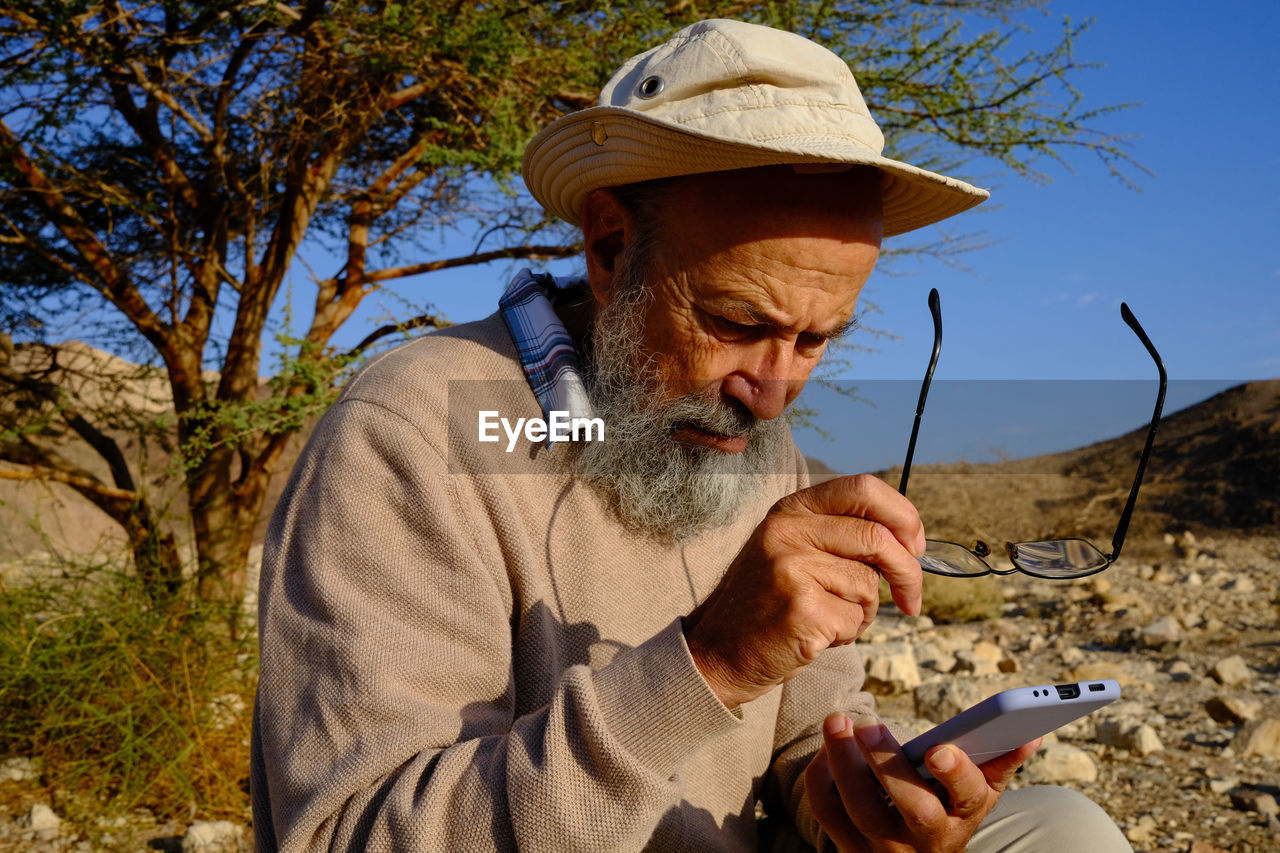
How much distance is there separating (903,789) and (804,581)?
0.49 meters

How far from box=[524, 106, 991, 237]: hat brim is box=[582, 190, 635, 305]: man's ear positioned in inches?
1.6

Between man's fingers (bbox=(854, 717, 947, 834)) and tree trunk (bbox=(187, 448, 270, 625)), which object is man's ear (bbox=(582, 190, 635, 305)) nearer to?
man's fingers (bbox=(854, 717, 947, 834))

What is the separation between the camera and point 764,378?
76.5 inches

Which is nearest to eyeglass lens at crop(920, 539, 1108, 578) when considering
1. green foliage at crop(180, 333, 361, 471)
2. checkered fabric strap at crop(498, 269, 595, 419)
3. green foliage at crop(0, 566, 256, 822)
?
checkered fabric strap at crop(498, 269, 595, 419)

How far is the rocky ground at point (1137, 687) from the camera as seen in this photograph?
3.33m

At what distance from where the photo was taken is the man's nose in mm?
1940

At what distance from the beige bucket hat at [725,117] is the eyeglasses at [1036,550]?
393mm

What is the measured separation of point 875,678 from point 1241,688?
199cm

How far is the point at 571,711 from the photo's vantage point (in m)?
1.38

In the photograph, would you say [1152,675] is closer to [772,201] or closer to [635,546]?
[635,546]

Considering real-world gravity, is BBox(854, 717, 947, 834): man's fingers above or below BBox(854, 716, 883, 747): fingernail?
below

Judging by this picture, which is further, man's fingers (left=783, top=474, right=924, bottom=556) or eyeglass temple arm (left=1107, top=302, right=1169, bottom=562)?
eyeglass temple arm (left=1107, top=302, right=1169, bottom=562)

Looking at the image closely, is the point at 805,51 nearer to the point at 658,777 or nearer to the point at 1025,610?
the point at 658,777

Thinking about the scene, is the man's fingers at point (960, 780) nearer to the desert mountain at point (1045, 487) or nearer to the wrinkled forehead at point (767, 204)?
the desert mountain at point (1045, 487)
